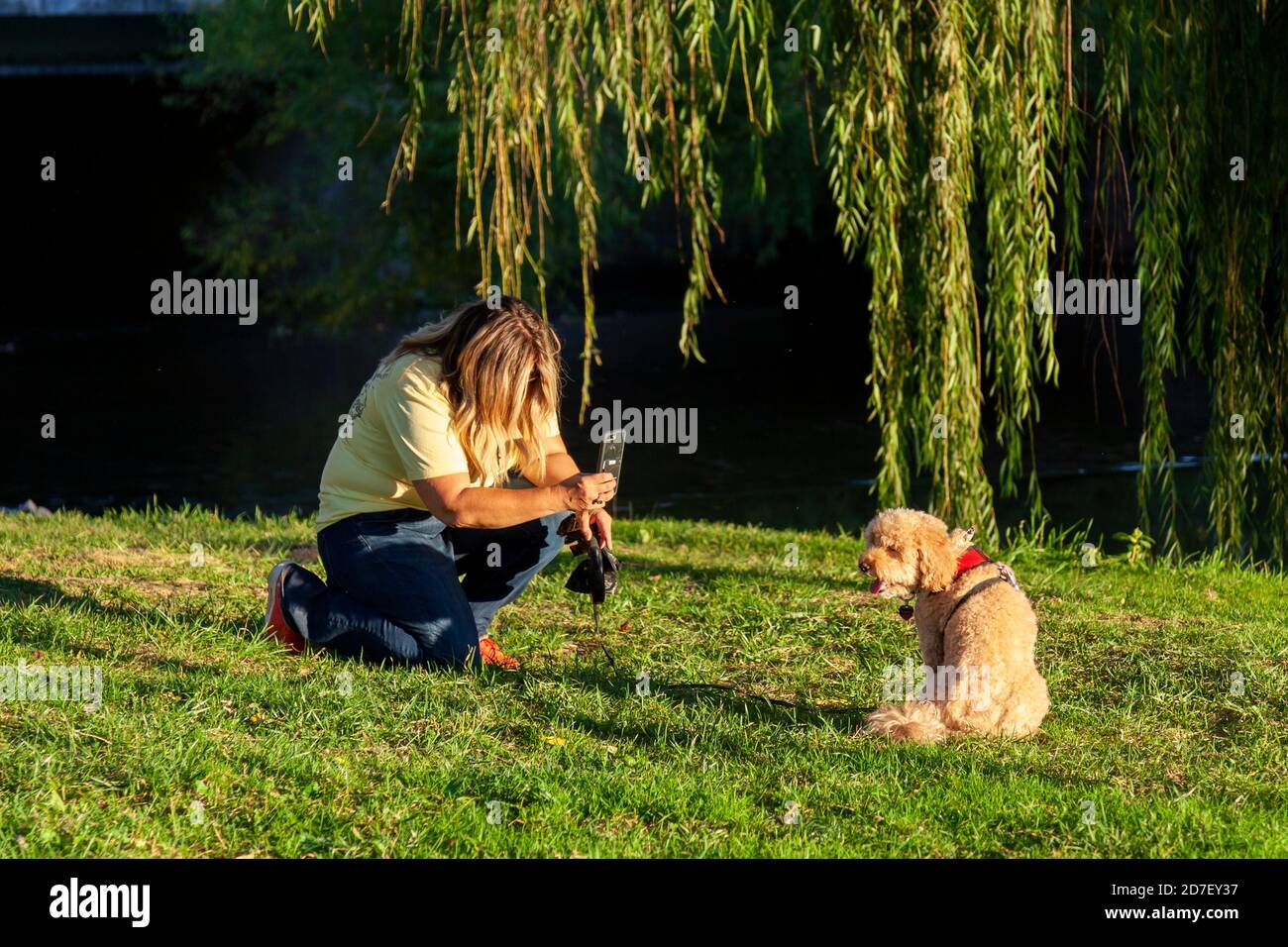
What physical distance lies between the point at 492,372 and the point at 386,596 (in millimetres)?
920

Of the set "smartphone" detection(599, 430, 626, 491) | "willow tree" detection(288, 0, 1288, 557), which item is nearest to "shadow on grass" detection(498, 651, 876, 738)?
"smartphone" detection(599, 430, 626, 491)

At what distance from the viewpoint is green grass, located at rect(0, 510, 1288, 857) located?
3.75 meters

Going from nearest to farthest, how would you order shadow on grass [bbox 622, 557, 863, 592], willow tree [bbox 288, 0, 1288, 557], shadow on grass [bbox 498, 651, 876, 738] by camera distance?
shadow on grass [bbox 498, 651, 876, 738], willow tree [bbox 288, 0, 1288, 557], shadow on grass [bbox 622, 557, 863, 592]

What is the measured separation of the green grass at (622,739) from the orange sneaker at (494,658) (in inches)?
3.1

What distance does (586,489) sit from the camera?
16.1 feet

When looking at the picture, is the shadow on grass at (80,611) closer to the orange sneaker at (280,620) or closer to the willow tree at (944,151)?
the orange sneaker at (280,620)

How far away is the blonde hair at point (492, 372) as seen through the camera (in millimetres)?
5016

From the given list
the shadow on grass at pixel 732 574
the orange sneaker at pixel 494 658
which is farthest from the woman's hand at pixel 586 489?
the shadow on grass at pixel 732 574

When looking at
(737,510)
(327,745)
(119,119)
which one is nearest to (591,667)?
(327,745)

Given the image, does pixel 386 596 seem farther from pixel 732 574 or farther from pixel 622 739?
pixel 732 574

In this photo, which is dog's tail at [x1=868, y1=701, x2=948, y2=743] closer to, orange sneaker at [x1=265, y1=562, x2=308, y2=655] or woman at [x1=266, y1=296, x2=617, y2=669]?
woman at [x1=266, y1=296, x2=617, y2=669]

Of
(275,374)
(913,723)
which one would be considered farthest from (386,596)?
(275,374)

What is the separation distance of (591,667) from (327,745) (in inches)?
52.8

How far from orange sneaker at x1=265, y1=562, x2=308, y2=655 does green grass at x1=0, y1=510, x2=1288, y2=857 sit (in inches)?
2.6
